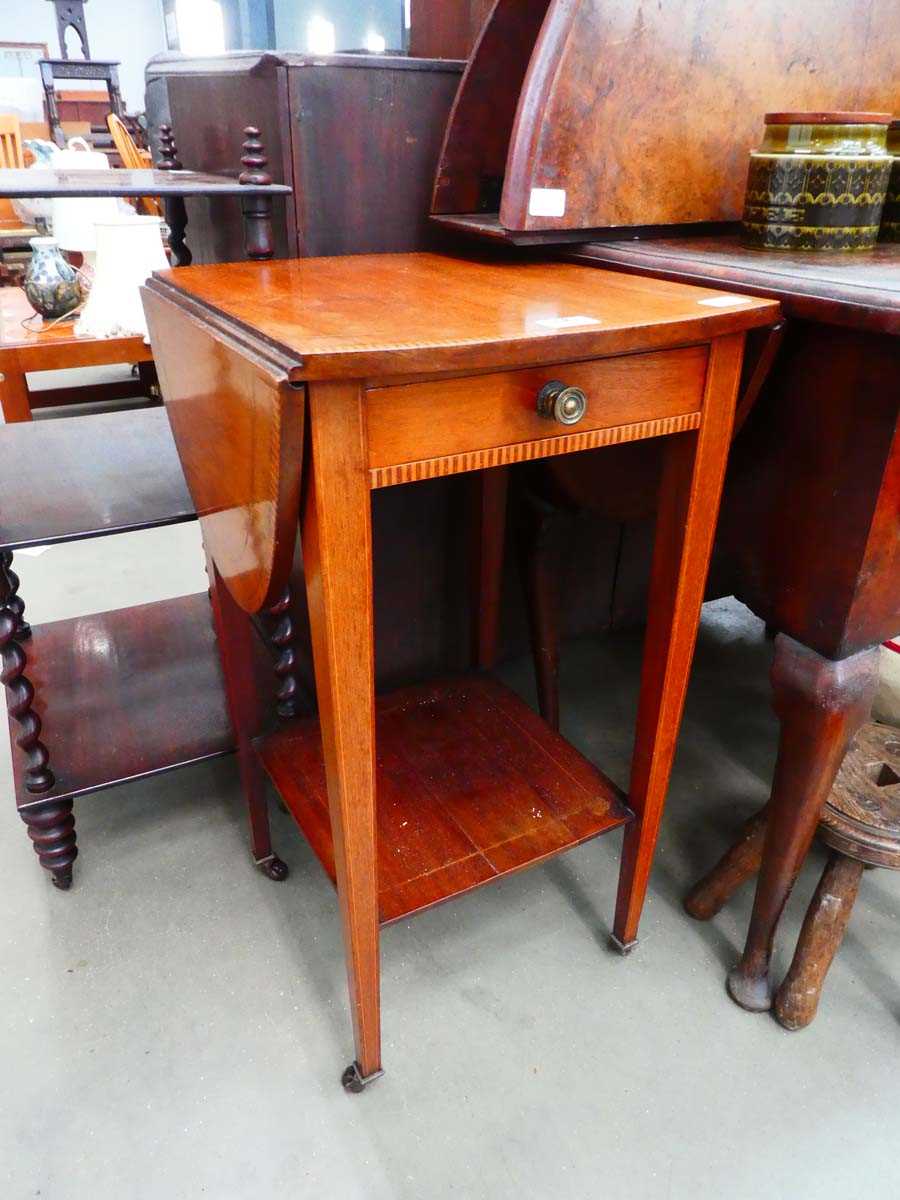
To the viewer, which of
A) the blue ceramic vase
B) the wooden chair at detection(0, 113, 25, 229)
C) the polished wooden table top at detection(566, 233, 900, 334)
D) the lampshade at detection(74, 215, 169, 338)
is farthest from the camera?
the wooden chair at detection(0, 113, 25, 229)

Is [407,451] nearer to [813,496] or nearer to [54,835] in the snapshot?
[813,496]

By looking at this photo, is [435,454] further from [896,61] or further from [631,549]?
[631,549]

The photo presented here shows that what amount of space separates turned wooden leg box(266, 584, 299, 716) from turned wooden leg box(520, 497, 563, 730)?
41 centimetres

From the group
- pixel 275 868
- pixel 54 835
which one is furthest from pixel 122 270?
pixel 275 868

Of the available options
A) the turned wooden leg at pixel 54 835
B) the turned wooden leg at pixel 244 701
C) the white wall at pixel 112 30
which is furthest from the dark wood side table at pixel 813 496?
the white wall at pixel 112 30

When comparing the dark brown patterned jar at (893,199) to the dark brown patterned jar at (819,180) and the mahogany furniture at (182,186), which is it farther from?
the mahogany furniture at (182,186)

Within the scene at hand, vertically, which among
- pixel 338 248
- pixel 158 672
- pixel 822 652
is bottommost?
pixel 158 672

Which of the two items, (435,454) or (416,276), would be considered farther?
(416,276)

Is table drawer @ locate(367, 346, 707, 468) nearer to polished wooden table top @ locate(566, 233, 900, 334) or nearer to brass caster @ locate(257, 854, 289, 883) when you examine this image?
polished wooden table top @ locate(566, 233, 900, 334)

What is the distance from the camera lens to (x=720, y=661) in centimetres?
201

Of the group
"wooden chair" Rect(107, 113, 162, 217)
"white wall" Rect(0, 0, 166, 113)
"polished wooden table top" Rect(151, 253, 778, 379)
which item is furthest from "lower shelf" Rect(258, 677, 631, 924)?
"white wall" Rect(0, 0, 166, 113)

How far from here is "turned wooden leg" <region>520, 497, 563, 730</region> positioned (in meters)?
1.41

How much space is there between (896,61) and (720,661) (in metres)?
1.20

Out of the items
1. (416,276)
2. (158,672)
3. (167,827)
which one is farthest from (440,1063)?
(416,276)
